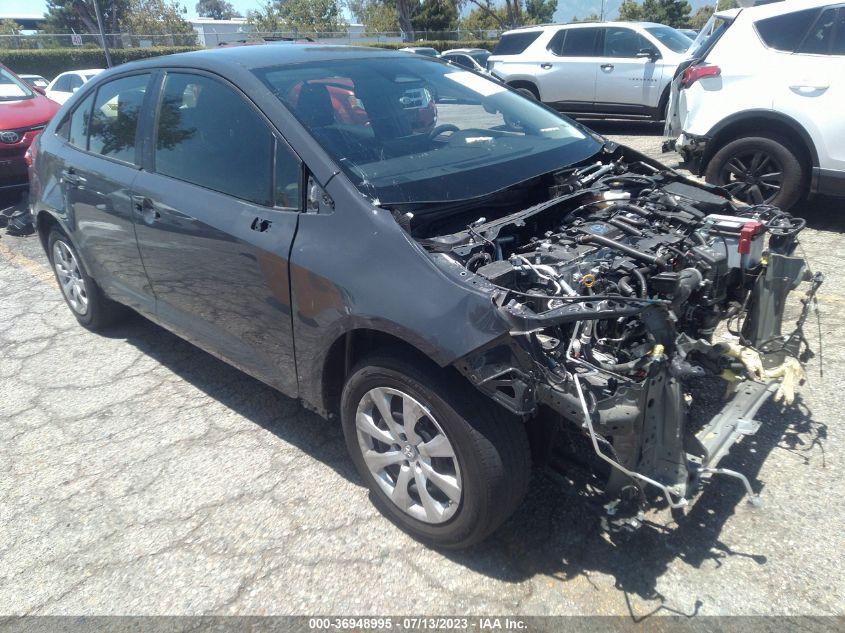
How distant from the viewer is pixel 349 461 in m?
3.25

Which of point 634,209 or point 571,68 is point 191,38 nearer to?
point 571,68

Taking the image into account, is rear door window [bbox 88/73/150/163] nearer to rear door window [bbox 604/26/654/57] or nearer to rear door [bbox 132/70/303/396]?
rear door [bbox 132/70/303/396]

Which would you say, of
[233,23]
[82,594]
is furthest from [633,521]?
[233,23]

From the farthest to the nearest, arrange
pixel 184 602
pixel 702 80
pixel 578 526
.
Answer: pixel 702 80, pixel 578 526, pixel 184 602

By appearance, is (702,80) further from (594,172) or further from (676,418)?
(676,418)

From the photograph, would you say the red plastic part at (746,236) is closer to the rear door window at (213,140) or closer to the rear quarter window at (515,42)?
the rear door window at (213,140)

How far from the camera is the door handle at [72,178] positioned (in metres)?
4.09

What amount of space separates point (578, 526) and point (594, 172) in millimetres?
1812

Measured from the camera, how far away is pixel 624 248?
2596 mm

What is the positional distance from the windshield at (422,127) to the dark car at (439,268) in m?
0.02

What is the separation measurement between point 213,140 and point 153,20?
53.4 meters

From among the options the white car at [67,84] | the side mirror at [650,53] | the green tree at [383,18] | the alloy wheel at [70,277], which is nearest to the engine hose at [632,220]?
the alloy wheel at [70,277]

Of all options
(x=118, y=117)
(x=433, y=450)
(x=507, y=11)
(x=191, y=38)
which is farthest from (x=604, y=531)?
(x=507, y=11)

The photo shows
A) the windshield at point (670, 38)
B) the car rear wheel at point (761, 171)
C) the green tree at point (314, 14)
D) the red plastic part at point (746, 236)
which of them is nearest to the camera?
the red plastic part at point (746, 236)
